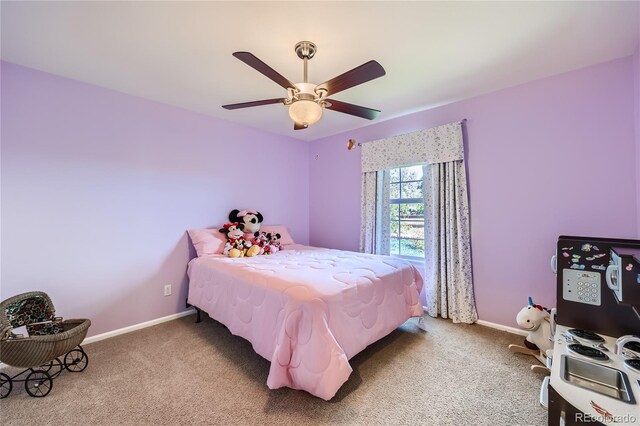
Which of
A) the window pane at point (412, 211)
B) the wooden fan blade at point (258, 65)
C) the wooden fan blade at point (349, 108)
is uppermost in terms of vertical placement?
the wooden fan blade at point (258, 65)

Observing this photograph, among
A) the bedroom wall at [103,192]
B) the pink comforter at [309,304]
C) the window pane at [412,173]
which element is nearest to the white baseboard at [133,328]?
the bedroom wall at [103,192]

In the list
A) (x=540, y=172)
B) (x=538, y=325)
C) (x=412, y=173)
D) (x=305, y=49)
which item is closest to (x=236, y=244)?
(x=305, y=49)

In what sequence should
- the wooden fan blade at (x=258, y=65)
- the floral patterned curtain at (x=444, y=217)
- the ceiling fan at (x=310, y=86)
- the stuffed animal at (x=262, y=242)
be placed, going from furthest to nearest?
the stuffed animal at (x=262, y=242) < the floral patterned curtain at (x=444, y=217) < the ceiling fan at (x=310, y=86) < the wooden fan blade at (x=258, y=65)

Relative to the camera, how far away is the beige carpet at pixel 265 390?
148cm

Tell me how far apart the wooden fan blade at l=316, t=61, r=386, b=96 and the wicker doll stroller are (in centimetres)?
243

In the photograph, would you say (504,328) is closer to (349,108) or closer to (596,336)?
(596,336)

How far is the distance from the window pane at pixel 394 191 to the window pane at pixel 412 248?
A: 61 cm

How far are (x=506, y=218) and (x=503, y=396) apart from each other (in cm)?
157

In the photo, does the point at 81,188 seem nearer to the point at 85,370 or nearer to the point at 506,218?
the point at 85,370

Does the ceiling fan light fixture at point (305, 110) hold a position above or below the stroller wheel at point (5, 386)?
above

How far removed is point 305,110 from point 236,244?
1.89 metres

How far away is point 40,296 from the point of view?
197 centimetres

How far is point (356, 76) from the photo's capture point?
1521 millimetres

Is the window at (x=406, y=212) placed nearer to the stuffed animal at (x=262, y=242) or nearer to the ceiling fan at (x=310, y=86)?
the stuffed animal at (x=262, y=242)
